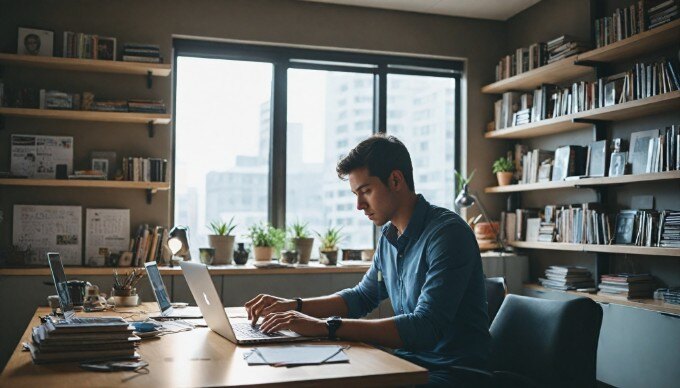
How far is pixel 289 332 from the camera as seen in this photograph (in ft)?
Answer: 6.91

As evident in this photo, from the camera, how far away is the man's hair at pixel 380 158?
2.30m

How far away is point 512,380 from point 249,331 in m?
0.86

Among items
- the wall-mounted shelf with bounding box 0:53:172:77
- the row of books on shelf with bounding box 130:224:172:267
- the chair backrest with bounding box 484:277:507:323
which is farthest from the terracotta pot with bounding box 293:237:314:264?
the chair backrest with bounding box 484:277:507:323

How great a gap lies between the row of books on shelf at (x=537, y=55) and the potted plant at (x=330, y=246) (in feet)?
6.02

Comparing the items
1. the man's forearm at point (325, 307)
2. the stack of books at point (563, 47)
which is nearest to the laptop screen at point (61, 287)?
the man's forearm at point (325, 307)

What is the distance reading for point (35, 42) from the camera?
4.18m

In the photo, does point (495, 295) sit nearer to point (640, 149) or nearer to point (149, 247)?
point (640, 149)

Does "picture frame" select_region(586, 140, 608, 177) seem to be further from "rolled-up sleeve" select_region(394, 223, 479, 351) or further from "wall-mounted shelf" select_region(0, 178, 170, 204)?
"wall-mounted shelf" select_region(0, 178, 170, 204)

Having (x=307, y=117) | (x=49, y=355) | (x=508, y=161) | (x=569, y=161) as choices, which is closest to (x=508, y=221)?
(x=508, y=161)

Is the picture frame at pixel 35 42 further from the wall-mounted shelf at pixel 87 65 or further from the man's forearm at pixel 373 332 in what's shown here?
the man's forearm at pixel 373 332

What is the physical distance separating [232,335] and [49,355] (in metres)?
0.52

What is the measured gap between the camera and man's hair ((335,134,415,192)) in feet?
7.54

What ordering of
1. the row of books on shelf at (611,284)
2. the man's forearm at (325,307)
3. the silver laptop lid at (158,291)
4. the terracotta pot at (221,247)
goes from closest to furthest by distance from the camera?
the man's forearm at (325,307) → the silver laptop lid at (158,291) → the row of books on shelf at (611,284) → the terracotta pot at (221,247)

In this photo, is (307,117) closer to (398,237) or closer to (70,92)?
(70,92)
